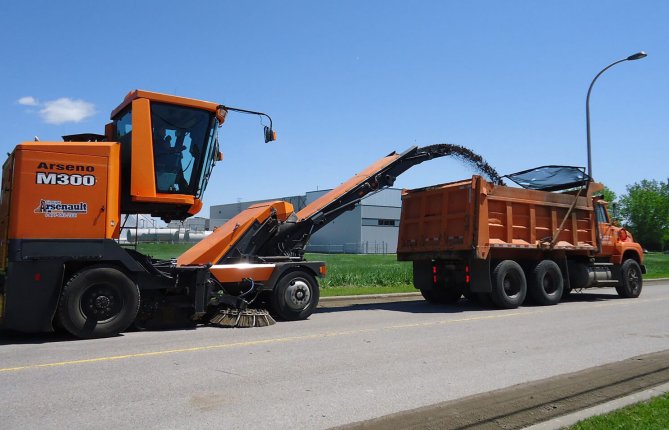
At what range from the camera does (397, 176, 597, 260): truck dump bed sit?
13.8 meters

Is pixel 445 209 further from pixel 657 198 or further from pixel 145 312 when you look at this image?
pixel 657 198

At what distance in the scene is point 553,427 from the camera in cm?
472

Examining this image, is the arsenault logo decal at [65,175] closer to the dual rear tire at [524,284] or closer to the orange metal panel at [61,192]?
the orange metal panel at [61,192]

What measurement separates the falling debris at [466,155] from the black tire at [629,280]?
5.16 m

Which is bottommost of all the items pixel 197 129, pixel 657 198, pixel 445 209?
pixel 445 209

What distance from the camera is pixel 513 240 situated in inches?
571

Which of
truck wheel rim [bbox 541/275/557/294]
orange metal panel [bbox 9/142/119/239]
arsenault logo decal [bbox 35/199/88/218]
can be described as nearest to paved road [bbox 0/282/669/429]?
orange metal panel [bbox 9/142/119/239]

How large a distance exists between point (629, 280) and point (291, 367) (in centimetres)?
1423

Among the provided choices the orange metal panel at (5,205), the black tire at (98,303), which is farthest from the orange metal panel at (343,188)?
the orange metal panel at (5,205)

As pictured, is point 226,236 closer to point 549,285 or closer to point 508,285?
point 508,285

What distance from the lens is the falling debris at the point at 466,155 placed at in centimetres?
1485

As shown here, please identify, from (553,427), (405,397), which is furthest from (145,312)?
(553,427)

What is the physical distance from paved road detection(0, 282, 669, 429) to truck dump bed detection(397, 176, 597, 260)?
2.80m

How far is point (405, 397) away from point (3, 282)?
6.44 metres
